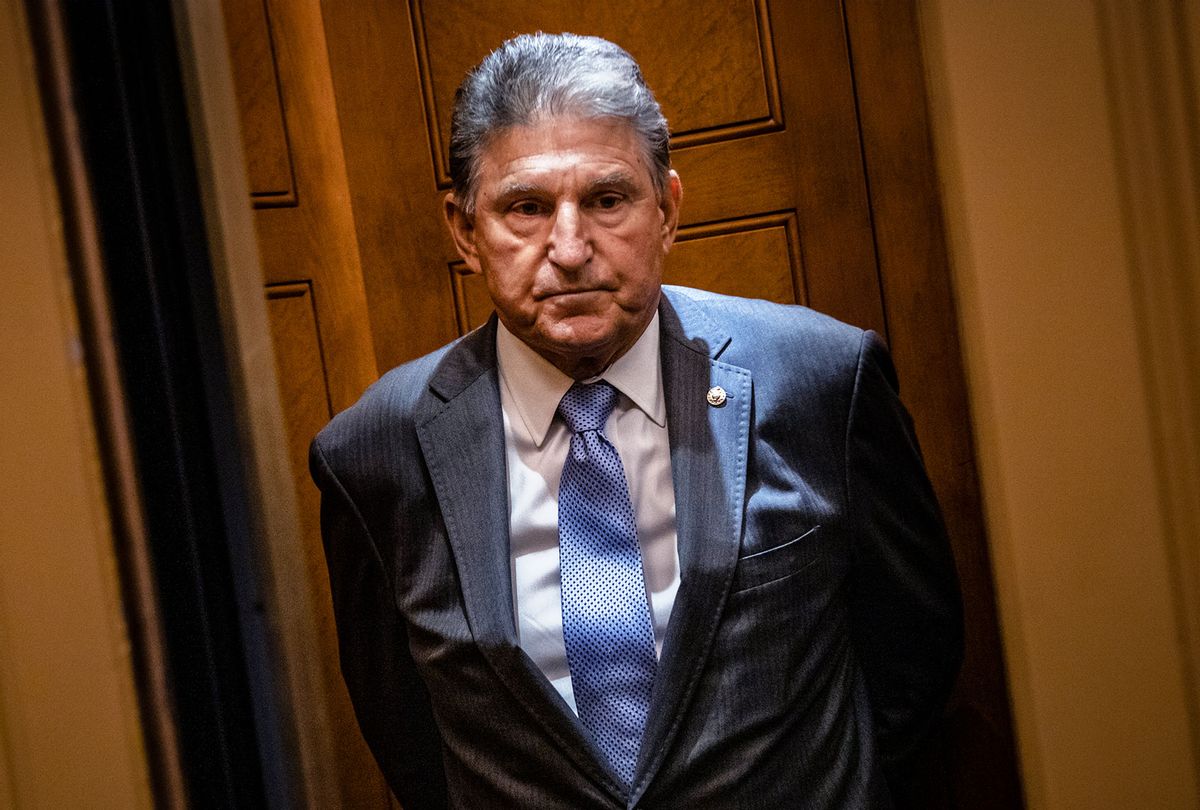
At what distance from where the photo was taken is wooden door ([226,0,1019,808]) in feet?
6.60

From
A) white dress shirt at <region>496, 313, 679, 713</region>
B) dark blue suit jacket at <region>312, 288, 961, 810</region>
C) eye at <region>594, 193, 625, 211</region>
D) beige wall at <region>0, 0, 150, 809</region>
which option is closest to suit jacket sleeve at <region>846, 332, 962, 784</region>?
dark blue suit jacket at <region>312, 288, 961, 810</region>

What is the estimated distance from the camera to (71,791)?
54 cm

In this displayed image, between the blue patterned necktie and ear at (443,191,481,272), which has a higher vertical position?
ear at (443,191,481,272)

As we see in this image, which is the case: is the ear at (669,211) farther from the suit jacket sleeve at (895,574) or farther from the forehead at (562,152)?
the suit jacket sleeve at (895,574)

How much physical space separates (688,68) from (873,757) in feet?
4.12

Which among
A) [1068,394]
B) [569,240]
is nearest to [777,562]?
[569,240]

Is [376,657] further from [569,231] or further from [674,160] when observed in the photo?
[674,160]

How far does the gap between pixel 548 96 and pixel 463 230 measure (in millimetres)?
253

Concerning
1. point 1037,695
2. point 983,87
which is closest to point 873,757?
point 1037,695

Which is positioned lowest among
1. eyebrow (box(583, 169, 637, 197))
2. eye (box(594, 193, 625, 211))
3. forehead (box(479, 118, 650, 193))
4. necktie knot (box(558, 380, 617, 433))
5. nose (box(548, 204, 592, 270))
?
necktie knot (box(558, 380, 617, 433))

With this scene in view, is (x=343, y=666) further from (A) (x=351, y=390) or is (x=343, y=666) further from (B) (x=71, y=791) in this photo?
(B) (x=71, y=791)

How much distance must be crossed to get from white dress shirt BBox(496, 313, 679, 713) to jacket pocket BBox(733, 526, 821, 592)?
99 millimetres

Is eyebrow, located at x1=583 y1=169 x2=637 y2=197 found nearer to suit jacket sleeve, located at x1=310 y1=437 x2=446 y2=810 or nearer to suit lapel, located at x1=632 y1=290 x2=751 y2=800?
suit lapel, located at x1=632 y1=290 x2=751 y2=800

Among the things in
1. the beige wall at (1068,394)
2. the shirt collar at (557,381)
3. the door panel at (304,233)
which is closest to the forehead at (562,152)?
the shirt collar at (557,381)
